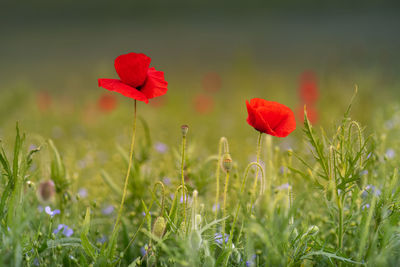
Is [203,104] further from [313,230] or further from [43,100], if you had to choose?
[313,230]

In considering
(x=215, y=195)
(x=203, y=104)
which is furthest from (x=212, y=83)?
Result: (x=215, y=195)

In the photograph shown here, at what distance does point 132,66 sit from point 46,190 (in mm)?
745

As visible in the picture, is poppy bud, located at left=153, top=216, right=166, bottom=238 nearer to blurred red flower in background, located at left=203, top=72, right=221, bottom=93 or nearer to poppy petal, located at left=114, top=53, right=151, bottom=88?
poppy petal, located at left=114, top=53, right=151, bottom=88

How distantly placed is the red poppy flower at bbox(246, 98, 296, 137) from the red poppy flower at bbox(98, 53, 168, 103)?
10.4 inches

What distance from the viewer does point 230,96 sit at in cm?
646

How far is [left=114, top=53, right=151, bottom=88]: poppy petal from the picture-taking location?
3.98 feet

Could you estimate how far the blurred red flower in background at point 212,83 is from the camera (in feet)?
17.8

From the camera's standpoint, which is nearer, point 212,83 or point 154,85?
point 154,85

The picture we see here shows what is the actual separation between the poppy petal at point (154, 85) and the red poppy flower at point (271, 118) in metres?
0.25

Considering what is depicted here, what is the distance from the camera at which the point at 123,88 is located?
1197 millimetres

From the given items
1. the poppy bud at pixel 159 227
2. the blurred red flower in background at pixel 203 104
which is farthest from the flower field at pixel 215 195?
the blurred red flower in background at pixel 203 104

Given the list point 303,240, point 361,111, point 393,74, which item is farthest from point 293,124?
point 393,74

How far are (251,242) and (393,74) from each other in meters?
4.47

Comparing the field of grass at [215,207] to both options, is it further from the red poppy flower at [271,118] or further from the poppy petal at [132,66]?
the poppy petal at [132,66]
